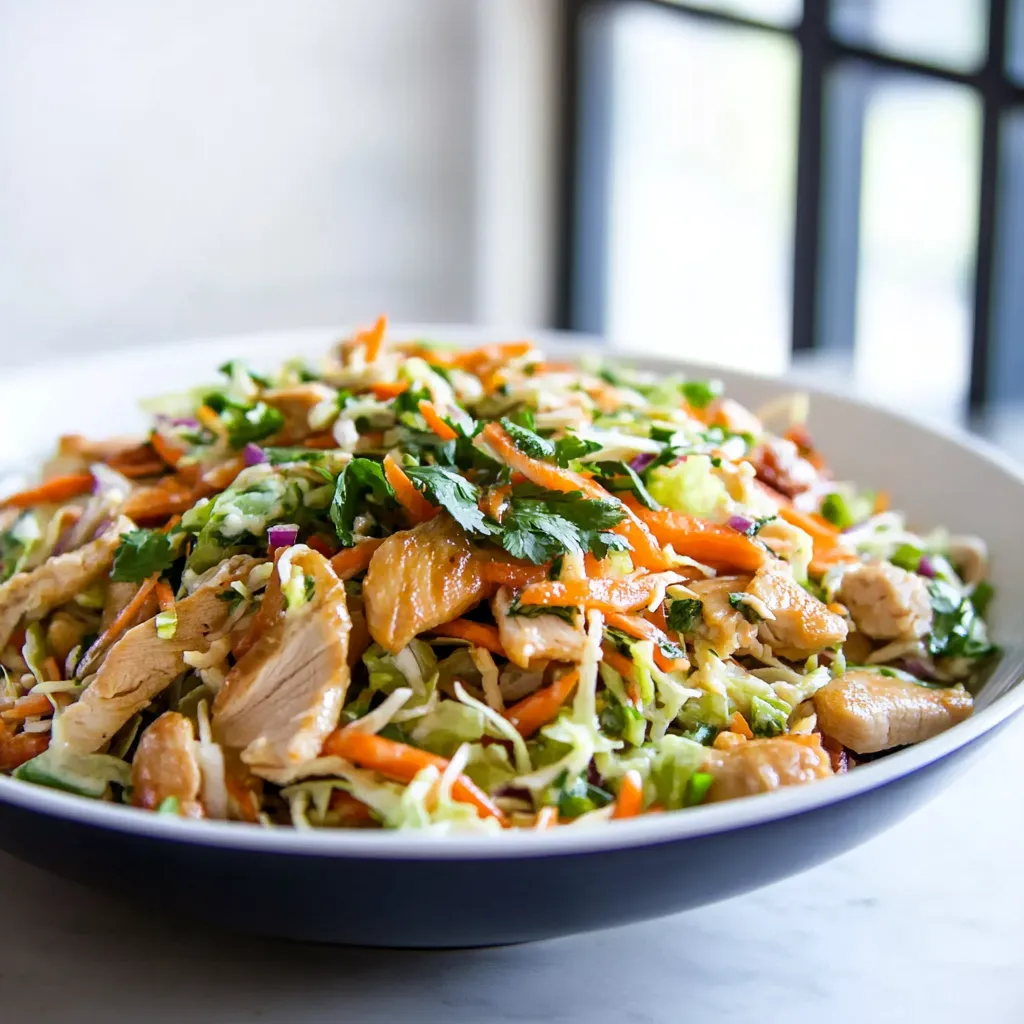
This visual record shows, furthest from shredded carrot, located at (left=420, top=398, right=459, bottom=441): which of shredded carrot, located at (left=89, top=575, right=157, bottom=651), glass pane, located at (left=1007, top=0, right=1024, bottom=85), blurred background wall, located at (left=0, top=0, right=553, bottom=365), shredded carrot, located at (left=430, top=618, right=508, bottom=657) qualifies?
blurred background wall, located at (left=0, top=0, right=553, bottom=365)

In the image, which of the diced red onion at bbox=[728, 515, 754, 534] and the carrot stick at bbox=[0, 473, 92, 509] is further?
the carrot stick at bbox=[0, 473, 92, 509]

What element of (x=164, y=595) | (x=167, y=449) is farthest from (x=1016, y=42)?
(x=164, y=595)

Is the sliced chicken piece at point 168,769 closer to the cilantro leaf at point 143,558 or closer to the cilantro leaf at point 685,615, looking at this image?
the cilantro leaf at point 143,558

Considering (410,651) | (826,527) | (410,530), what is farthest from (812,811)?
(826,527)

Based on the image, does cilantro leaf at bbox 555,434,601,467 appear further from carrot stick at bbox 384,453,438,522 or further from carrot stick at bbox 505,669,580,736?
carrot stick at bbox 505,669,580,736

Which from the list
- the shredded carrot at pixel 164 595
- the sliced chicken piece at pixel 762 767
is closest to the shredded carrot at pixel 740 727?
the sliced chicken piece at pixel 762 767

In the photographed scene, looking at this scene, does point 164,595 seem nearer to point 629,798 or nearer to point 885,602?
point 629,798
